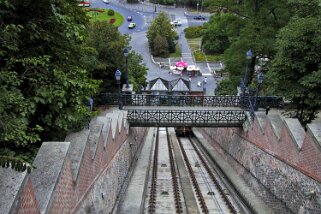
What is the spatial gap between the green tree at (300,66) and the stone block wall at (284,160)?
1.20 metres

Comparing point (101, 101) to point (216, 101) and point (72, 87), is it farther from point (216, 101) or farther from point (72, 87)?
point (72, 87)

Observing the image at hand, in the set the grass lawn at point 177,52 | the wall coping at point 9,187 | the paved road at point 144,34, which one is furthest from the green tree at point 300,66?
the grass lawn at point 177,52

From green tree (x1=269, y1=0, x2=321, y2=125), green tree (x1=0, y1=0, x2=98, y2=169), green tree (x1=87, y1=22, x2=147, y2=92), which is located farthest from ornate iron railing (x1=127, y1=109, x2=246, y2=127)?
green tree (x1=0, y1=0, x2=98, y2=169)

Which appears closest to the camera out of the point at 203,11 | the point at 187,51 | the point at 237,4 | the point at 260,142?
the point at 260,142

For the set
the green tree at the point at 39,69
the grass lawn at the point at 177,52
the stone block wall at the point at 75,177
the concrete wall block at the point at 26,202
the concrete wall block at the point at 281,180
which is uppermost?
the green tree at the point at 39,69

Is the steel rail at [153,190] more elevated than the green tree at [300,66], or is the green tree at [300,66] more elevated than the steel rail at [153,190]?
the green tree at [300,66]

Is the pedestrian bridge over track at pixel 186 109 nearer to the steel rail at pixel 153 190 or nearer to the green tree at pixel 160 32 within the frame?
the steel rail at pixel 153 190

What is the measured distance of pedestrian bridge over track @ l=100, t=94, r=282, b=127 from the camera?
52.4ft

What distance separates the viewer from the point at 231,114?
16.1 meters

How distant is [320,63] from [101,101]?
10.7 m

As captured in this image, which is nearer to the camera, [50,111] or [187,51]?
[50,111]

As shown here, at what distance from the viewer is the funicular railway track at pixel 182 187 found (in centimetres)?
1261

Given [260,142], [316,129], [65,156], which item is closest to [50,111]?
[65,156]

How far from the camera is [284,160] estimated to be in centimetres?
1125
